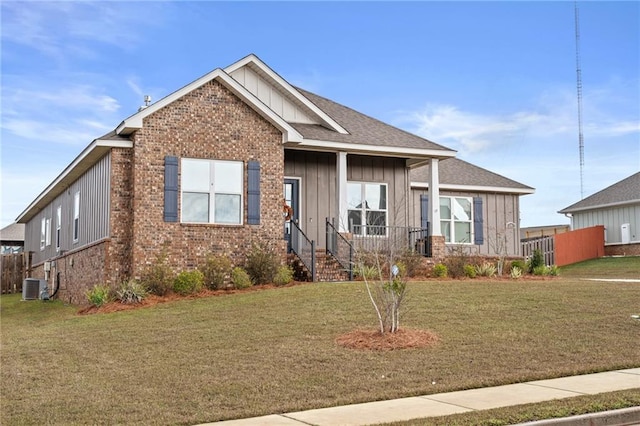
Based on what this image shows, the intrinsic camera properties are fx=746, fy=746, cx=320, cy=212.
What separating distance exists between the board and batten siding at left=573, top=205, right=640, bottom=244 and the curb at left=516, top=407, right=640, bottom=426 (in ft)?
100

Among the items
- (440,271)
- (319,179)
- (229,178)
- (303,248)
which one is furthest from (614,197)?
(229,178)

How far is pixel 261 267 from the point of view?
63.4ft

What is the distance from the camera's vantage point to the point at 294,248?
21.4 m

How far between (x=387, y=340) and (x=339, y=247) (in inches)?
379

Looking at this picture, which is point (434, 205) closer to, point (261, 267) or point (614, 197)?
point (261, 267)

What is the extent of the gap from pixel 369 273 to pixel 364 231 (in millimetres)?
5116

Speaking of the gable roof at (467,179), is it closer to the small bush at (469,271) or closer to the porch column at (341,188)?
the porch column at (341,188)

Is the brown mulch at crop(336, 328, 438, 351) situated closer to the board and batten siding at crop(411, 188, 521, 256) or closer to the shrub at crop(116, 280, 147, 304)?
the shrub at crop(116, 280, 147, 304)

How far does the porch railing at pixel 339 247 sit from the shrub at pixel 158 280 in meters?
4.83

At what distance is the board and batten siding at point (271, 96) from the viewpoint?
22656mm

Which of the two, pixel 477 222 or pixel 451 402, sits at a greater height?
pixel 477 222

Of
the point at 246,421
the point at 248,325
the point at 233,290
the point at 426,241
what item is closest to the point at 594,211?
the point at 426,241

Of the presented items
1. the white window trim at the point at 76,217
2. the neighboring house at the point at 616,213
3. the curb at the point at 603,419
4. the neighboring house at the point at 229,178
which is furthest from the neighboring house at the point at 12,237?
the curb at the point at 603,419

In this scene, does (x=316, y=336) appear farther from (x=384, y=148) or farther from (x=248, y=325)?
(x=384, y=148)
